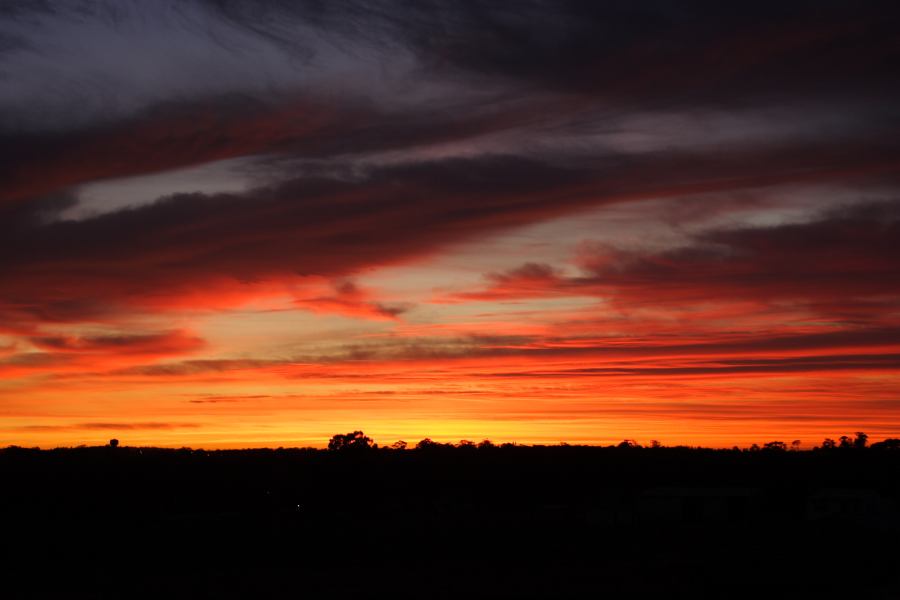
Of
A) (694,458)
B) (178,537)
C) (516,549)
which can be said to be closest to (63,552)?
(178,537)

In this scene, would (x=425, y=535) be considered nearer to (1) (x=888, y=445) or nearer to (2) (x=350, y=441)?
(2) (x=350, y=441)

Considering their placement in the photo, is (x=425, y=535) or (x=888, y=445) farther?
(x=888, y=445)

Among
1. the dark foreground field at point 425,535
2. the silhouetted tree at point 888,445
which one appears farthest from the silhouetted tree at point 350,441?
the silhouetted tree at point 888,445

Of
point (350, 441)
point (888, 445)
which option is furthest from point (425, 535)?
point (888, 445)

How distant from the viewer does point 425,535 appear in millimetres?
62125

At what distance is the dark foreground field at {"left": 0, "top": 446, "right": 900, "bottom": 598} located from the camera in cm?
4478

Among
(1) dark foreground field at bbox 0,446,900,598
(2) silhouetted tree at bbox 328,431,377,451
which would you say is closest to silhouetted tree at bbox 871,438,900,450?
(1) dark foreground field at bbox 0,446,900,598

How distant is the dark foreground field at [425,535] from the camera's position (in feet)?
147

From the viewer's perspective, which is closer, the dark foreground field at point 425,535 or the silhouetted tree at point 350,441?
the dark foreground field at point 425,535

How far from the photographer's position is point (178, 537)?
59906mm

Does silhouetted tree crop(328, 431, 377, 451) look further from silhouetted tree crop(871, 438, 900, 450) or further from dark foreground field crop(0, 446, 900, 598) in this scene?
silhouetted tree crop(871, 438, 900, 450)

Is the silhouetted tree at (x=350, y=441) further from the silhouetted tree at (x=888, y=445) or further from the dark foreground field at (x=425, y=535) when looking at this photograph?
the silhouetted tree at (x=888, y=445)

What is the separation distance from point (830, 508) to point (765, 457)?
70.0m

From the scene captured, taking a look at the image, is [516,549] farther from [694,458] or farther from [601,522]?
[694,458]
